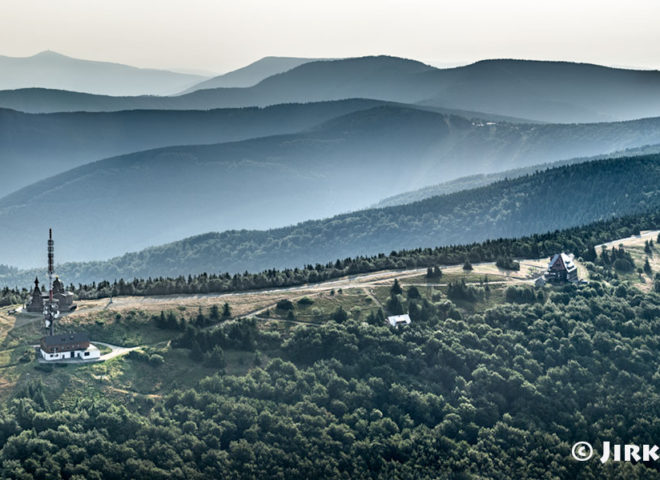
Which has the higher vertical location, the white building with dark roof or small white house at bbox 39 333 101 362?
the white building with dark roof

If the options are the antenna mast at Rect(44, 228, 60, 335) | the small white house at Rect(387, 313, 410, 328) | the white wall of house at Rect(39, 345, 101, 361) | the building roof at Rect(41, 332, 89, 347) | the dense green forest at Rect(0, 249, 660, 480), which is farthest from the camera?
the small white house at Rect(387, 313, 410, 328)

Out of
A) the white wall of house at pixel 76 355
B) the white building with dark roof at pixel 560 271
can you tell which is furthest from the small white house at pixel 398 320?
the white wall of house at pixel 76 355

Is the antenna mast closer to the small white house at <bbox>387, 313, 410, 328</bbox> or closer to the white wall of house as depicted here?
the white wall of house

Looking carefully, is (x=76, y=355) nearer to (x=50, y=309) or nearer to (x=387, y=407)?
(x=50, y=309)

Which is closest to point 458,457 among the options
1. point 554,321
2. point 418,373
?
point 418,373

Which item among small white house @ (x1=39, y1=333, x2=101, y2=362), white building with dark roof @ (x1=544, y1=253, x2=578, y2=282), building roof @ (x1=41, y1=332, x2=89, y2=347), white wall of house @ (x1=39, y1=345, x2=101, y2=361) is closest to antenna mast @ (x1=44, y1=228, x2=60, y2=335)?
small white house @ (x1=39, y1=333, x2=101, y2=362)

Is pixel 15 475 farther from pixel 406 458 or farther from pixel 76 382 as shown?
pixel 406 458
